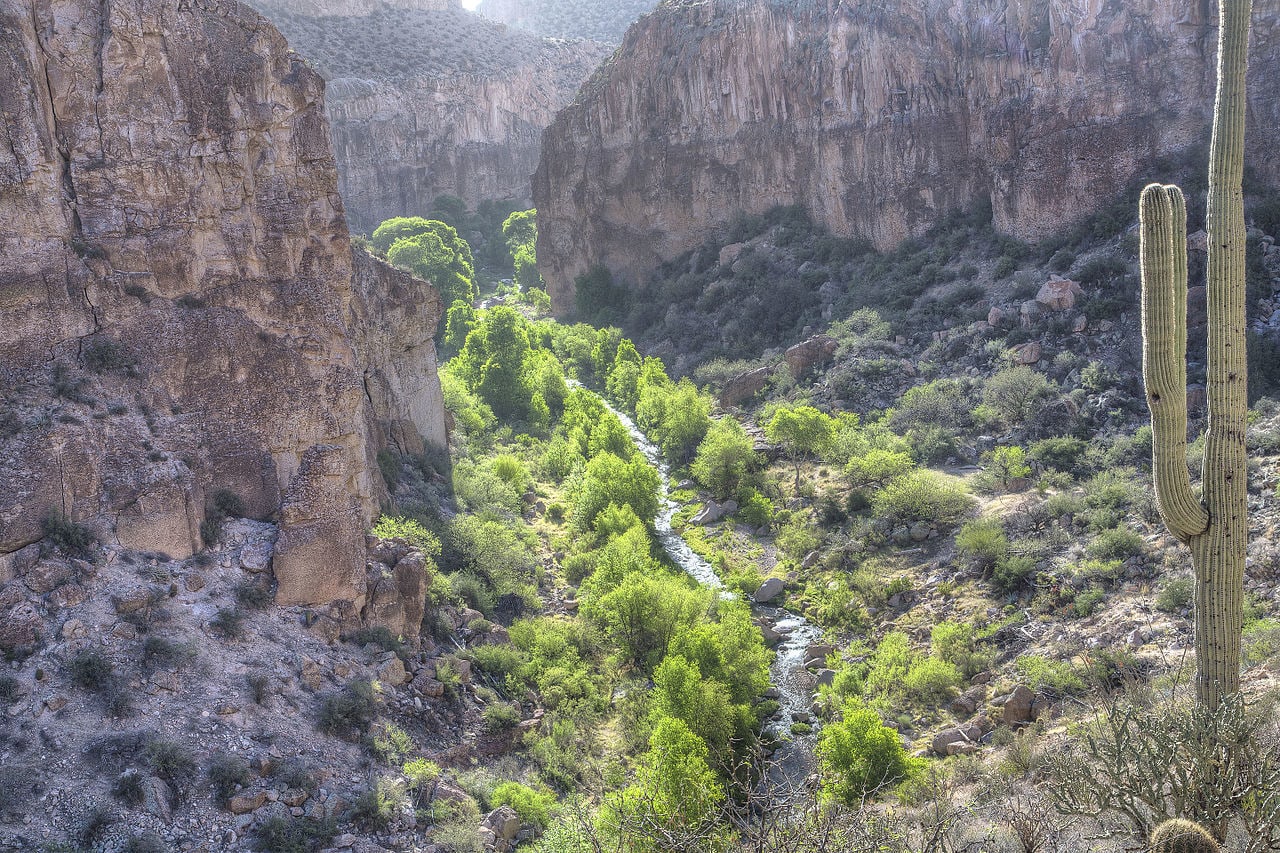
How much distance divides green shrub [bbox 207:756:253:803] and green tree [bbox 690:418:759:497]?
23.8 meters

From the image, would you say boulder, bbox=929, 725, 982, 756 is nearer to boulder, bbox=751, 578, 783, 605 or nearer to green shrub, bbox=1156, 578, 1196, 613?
green shrub, bbox=1156, 578, 1196, 613

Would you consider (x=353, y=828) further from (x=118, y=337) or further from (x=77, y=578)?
(x=118, y=337)

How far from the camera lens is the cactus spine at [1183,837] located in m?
9.39

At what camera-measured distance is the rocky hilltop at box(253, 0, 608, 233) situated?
291 feet

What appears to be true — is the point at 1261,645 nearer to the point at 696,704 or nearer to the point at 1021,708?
the point at 1021,708

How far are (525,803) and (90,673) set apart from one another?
25.2ft

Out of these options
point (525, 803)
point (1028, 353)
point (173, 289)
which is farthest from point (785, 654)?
point (173, 289)

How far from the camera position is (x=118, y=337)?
61.1 feet

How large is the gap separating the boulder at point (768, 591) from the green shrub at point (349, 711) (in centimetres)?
1434

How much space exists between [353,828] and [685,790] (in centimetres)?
557

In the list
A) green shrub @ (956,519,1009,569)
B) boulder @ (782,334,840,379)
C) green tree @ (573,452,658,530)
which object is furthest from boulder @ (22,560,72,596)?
boulder @ (782,334,840,379)

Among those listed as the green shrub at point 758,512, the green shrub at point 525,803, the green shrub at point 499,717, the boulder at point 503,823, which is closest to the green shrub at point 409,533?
the green shrub at point 499,717

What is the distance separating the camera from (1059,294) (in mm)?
37125

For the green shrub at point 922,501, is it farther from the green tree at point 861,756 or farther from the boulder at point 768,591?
the green tree at point 861,756
